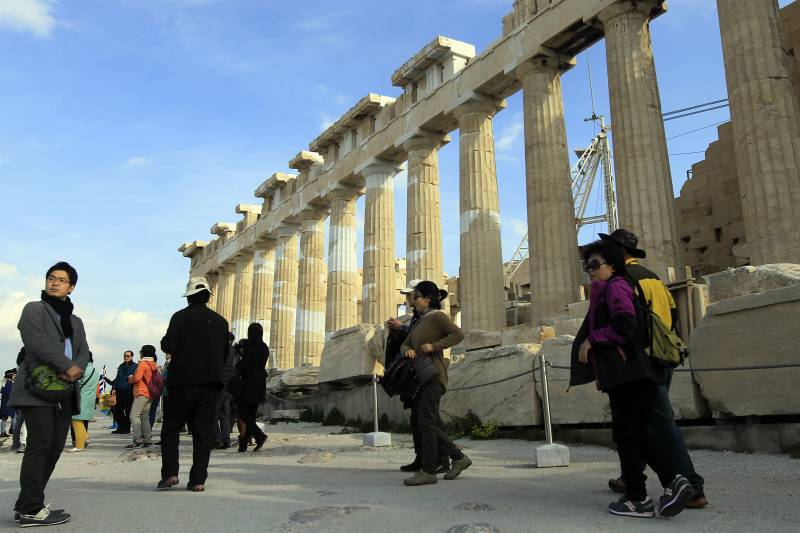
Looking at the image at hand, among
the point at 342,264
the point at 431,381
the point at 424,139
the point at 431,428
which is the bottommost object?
the point at 431,428

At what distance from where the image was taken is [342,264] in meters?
26.5

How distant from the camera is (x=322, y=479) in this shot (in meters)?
5.91

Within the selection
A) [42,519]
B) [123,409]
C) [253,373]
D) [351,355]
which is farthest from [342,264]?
[42,519]

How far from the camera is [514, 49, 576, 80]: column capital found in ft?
56.7

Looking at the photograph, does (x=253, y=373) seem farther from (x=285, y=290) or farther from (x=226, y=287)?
(x=226, y=287)

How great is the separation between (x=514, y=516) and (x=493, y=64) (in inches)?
655

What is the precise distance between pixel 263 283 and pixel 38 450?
1228 inches

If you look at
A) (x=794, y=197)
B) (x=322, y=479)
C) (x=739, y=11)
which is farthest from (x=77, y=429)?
(x=739, y=11)

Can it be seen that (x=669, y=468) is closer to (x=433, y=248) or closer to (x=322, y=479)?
(x=322, y=479)

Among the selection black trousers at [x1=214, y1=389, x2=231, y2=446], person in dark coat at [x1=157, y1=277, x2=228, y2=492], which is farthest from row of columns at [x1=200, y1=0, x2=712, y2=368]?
person in dark coat at [x1=157, y1=277, x2=228, y2=492]

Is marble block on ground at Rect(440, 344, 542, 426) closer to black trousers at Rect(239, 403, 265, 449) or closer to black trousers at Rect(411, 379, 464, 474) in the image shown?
black trousers at Rect(239, 403, 265, 449)

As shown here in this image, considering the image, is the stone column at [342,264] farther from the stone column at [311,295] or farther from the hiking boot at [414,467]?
the hiking boot at [414,467]

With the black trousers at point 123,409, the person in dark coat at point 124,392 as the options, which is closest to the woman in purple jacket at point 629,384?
the person in dark coat at point 124,392

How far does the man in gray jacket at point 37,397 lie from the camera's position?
419 cm
